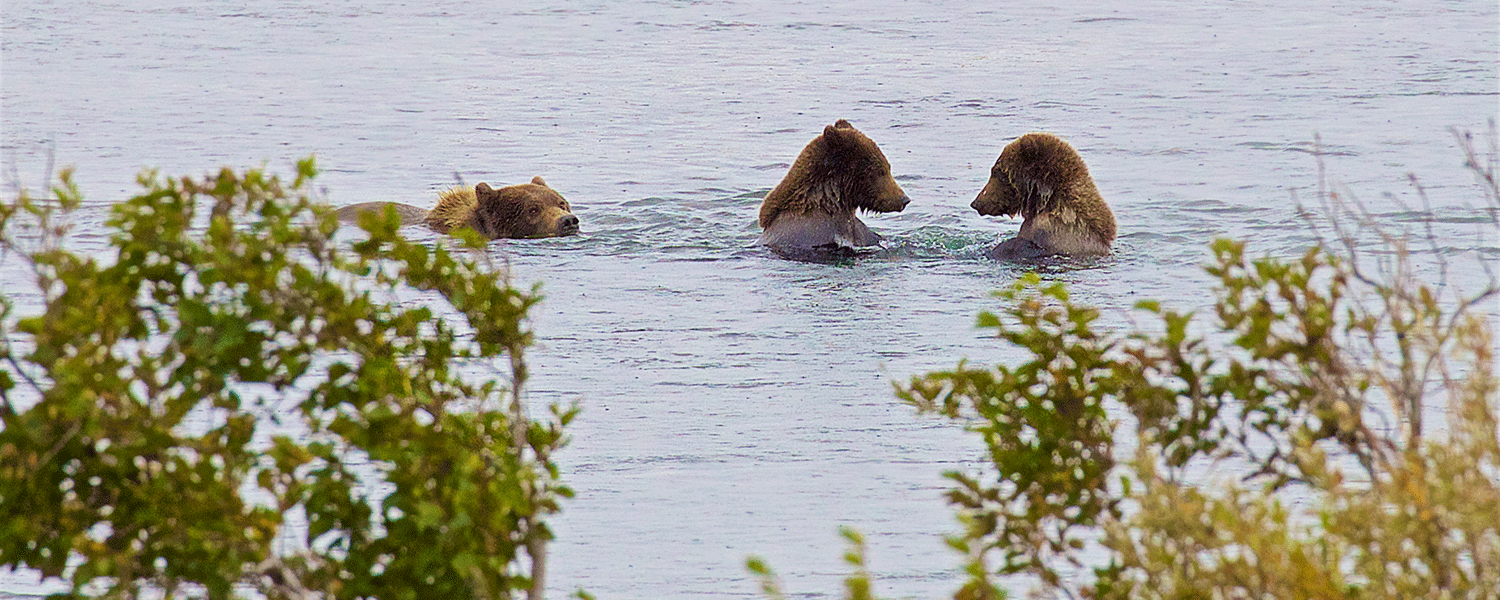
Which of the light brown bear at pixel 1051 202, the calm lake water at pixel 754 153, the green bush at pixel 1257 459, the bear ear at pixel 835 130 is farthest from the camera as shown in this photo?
the bear ear at pixel 835 130

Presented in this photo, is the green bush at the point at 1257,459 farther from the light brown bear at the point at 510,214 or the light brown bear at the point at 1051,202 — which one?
the light brown bear at the point at 510,214

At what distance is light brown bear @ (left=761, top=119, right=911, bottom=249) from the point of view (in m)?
10.9

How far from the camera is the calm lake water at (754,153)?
626cm

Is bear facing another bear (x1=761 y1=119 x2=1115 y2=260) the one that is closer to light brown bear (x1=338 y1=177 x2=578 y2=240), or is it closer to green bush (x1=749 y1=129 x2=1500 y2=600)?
light brown bear (x1=338 y1=177 x2=578 y2=240)

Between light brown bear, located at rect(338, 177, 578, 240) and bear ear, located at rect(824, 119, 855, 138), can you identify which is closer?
bear ear, located at rect(824, 119, 855, 138)

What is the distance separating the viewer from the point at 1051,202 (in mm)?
10484

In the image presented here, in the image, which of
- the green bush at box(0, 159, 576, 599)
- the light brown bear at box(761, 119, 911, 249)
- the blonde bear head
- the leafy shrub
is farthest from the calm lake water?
the green bush at box(0, 159, 576, 599)

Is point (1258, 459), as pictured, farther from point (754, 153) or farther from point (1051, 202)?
point (754, 153)

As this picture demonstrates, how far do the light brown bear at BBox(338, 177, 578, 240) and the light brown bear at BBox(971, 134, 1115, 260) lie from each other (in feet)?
8.63

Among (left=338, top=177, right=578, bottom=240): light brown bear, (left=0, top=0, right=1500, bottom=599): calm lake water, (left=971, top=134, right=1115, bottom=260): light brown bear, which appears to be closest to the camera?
(left=0, top=0, right=1500, bottom=599): calm lake water

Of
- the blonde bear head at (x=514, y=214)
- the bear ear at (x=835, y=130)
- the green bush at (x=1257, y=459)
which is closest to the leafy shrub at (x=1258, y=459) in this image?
the green bush at (x=1257, y=459)

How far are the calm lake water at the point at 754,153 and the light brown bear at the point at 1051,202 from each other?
0.21 meters

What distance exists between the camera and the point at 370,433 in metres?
3.43

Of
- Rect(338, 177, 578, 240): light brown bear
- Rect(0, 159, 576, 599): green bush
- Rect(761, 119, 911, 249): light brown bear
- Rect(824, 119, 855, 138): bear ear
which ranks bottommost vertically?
Rect(338, 177, 578, 240): light brown bear
